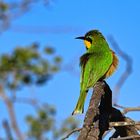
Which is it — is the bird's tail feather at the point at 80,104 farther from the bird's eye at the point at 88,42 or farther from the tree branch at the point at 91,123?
the bird's eye at the point at 88,42

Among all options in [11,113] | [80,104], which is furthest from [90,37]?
[11,113]

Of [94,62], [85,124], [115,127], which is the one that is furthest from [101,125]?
[94,62]

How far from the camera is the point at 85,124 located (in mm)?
1445

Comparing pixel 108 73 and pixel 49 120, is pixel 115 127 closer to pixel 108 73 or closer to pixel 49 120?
pixel 108 73

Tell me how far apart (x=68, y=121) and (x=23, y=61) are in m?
2.13

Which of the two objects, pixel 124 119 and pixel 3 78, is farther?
pixel 3 78

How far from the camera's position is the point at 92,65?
2.26 metres

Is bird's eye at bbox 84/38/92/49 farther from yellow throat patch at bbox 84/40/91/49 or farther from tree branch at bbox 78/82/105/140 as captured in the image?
tree branch at bbox 78/82/105/140

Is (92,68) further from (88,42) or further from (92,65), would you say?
(88,42)

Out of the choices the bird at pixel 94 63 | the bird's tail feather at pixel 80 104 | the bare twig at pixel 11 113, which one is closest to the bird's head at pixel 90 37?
the bird at pixel 94 63

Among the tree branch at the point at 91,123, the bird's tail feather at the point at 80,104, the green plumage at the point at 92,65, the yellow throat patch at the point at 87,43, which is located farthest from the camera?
the yellow throat patch at the point at 87,43

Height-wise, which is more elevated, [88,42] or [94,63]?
[88,42]

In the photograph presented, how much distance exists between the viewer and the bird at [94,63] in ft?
7.18

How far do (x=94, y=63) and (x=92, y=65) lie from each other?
2cm
